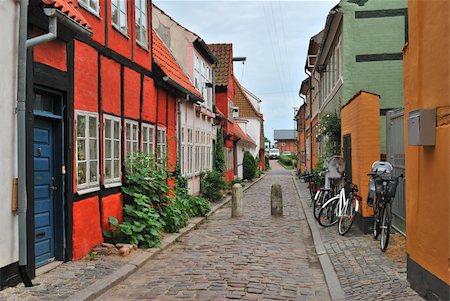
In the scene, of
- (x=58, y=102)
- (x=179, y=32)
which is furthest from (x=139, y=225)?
(x=179, y=32)

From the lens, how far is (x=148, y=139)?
11.5 metres

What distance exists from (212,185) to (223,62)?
34.0 feet

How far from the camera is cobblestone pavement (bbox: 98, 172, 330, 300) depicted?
6184 millimetres

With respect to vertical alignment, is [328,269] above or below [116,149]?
below

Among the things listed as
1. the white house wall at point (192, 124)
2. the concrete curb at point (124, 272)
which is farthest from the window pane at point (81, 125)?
the white house wall at point (192, 124)

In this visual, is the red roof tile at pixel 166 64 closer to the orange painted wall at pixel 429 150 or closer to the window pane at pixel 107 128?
the window pane at pixel 107 128

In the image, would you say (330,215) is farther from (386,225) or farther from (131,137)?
(131,137)

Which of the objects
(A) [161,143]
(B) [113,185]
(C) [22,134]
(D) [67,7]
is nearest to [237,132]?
(A) [161,143]

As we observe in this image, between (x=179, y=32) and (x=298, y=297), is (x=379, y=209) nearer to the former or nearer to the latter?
(x=298, y=297)

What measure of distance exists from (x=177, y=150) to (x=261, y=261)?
7160 mm

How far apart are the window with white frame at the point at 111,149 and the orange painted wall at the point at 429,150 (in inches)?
202

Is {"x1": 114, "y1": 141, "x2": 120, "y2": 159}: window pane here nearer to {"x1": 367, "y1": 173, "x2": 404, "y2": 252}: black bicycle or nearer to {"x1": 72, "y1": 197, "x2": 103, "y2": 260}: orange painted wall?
{"x1": 72, "y1": 197, "x2": 103, "y2": 260}: orange painted wall

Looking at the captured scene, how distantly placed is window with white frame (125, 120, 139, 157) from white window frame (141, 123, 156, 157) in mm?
446

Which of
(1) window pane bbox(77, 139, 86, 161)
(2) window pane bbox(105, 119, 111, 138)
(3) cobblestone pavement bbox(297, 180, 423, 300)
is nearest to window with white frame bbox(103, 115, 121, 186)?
(2) window pane bbox(105, 119, 111, 138)
